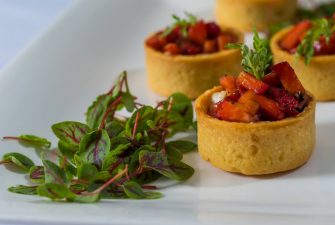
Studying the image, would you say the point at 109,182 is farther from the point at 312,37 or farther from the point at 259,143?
the point at 312,37

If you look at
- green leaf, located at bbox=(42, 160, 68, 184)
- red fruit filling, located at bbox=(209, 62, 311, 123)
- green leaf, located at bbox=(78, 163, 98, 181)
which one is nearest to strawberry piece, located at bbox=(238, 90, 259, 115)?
red fruit filling, located at bbox=(209, 62, 311, 123)

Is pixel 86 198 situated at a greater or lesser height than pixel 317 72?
lesser

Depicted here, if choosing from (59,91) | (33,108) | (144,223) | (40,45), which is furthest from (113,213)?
(40,45)

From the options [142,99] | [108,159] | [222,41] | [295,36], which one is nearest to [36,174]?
[108,159]

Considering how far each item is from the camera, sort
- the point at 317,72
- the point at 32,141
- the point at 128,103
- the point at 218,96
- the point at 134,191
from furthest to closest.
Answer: the point at 317,72 → the point at 128,103 → the point at 32,141 → the point at 218,96 → the point at 134,191

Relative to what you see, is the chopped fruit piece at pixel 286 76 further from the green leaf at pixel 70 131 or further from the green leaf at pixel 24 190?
the green leaf at pixel 24 190

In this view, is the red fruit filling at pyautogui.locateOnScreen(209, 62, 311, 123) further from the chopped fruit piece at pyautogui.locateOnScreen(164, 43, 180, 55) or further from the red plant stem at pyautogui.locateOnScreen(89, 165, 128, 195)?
the chopped fruit piece at pyautogui.locateOnScreen(164, 43, 180, 55)
